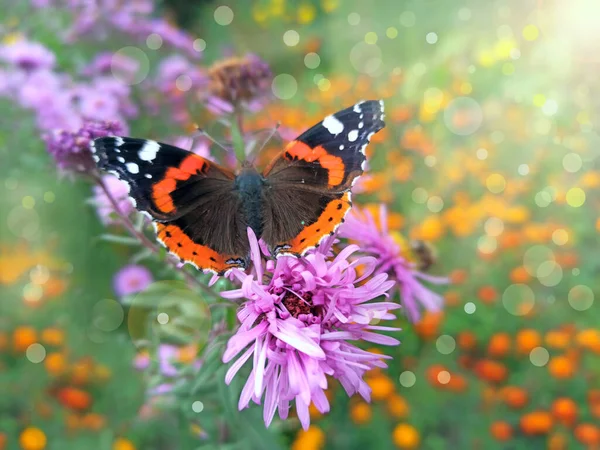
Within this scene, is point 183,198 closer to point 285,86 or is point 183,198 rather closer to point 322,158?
point 322,158

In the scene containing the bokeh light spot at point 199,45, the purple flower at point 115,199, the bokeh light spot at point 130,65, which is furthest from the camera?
the bokeh light spot at point 199,45

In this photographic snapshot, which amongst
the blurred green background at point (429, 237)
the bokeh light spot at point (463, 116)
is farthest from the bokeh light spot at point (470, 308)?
the bokeh light spot at point (463, 116)

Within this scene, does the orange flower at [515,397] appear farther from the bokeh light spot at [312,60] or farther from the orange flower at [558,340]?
the bokeh light spot at [312,60]

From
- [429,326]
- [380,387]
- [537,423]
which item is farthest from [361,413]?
[537,423]

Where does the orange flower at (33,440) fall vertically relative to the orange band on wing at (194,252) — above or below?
below

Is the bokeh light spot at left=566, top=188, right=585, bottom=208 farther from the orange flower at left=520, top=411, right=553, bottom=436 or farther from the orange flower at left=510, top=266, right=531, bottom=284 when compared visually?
the orange flower at left=520, top=411, right=553, bottom=436

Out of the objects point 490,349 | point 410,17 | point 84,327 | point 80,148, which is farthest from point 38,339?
point 410,17

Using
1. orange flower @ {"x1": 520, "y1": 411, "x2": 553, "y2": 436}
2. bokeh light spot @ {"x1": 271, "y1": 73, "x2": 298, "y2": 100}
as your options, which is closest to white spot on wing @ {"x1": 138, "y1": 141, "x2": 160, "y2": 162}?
orange flower @ {"x1": 520, "y1": 411, "x2": 553, "y2": 436}
